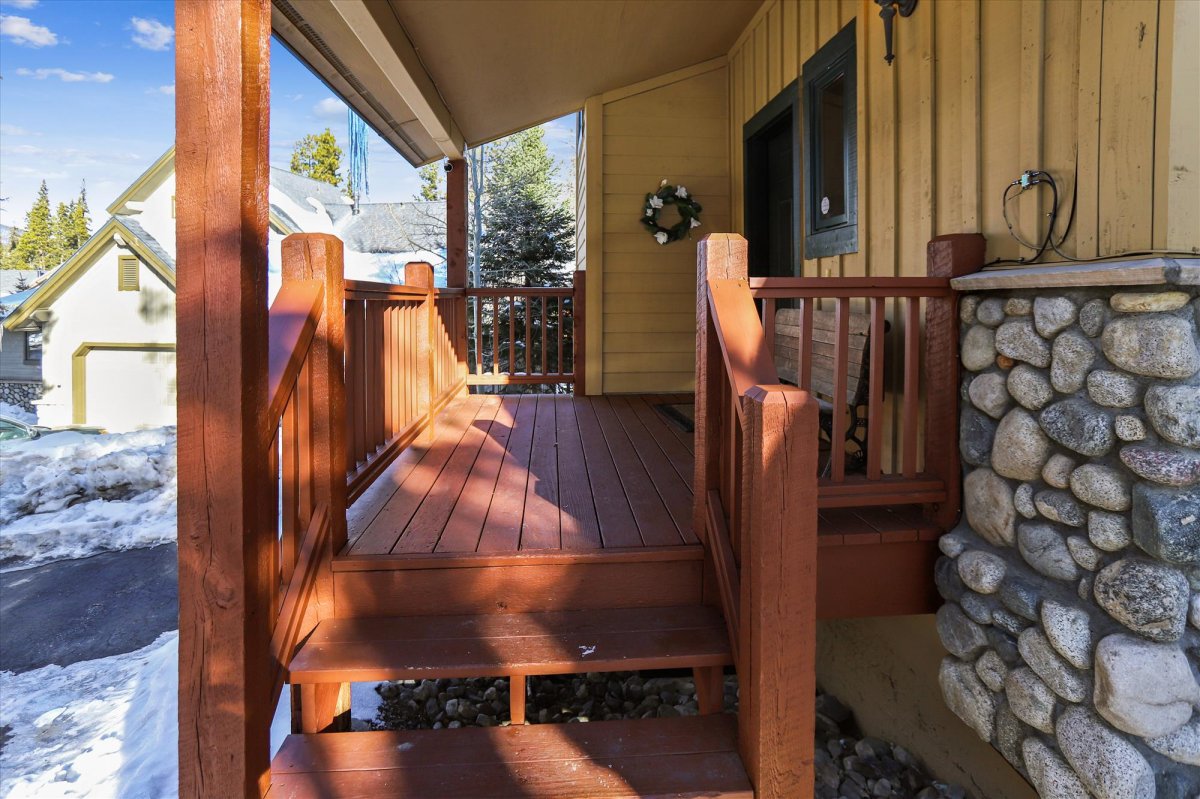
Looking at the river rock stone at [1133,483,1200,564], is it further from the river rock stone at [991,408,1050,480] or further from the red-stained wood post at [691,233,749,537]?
the red-stained wood post at [691,233,749,537]

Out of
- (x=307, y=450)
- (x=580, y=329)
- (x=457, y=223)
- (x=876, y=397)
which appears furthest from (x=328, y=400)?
(x=457, y=223)

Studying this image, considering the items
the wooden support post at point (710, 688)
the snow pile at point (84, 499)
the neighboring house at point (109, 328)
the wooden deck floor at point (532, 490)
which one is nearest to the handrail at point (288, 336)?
the wooden deck floor at point (532, 490)

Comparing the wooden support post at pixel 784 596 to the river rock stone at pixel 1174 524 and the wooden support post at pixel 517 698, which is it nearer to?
the wooden support post at pixel 517 698

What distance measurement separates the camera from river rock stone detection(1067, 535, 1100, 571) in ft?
5.36

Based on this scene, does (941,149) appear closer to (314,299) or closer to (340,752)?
(314,299)

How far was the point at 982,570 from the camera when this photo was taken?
6.28 ft

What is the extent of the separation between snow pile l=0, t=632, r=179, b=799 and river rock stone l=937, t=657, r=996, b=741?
2534 mm

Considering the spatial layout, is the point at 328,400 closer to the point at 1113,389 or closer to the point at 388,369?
the point at 388,369

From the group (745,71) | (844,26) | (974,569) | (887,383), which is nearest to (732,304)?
(974,569)

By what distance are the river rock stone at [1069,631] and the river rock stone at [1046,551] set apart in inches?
3.3

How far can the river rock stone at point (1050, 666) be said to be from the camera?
163cm

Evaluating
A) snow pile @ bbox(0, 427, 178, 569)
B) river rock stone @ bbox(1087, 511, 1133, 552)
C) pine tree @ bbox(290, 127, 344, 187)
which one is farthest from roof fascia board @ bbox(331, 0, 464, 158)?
pine tree @ bbox(290, 127, 344, 187)

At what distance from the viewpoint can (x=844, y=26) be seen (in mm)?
3258

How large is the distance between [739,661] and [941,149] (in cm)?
202
